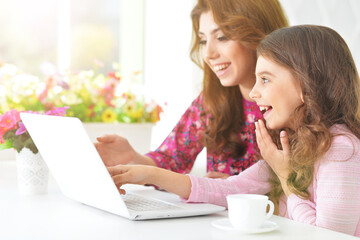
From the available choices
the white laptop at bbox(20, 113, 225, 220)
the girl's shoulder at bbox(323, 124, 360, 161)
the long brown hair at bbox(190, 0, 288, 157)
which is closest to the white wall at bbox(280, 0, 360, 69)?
the long brown hair at bbox(190, 0, 288, 157)

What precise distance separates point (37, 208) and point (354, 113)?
0.81 meters

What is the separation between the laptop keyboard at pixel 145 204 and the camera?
4.27 feet

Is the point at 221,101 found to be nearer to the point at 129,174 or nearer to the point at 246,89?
the point at 246,89

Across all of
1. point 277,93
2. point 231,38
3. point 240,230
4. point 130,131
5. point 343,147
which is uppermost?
point 231,38

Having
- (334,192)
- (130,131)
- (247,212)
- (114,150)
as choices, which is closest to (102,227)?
(247,212)

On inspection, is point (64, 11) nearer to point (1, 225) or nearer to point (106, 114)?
point (106, 114)

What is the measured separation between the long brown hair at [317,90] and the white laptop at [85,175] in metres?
0.24

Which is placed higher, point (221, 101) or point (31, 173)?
point (221, 101)

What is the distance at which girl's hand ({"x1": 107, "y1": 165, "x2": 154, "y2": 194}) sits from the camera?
4.41 ft

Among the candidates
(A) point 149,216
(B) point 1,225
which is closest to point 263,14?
(A) point 149,216

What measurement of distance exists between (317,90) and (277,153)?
0.19m

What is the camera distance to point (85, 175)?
1286 millimetres

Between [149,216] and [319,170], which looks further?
[319,170]

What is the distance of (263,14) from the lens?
1.93m
